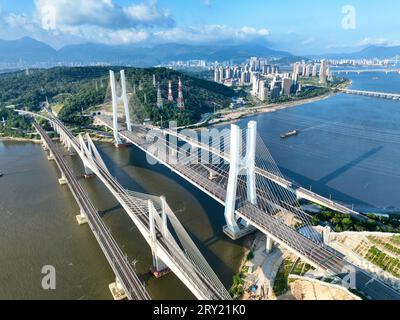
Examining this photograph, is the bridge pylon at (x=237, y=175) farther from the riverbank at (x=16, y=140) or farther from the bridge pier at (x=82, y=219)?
the riverbank at (x=16, y=140)

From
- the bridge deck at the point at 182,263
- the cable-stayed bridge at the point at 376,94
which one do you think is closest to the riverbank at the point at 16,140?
the bridge deck at the point at 182,263

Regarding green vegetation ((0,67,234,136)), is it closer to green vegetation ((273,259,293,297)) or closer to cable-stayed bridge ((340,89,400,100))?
green vegetation ((273,259,293,297))

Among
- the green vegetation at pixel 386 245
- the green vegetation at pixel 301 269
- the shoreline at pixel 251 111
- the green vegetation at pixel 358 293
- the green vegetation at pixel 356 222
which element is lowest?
the green vegetation at pixel 301 269

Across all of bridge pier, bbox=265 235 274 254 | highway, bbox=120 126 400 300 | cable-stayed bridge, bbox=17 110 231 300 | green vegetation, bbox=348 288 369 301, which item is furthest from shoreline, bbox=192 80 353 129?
green vegetation, bbox=348 288 369 301

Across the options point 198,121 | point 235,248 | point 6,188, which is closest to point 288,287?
point 235,248

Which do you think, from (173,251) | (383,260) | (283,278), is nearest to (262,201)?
(283,278)

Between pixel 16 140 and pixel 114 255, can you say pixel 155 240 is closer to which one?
pixel 114 255

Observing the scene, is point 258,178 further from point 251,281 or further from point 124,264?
point 124,264
